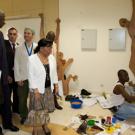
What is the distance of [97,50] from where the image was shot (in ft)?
15.2

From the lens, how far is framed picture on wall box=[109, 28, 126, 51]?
4379 mm

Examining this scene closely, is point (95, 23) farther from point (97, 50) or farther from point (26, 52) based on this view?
point (26, 52)

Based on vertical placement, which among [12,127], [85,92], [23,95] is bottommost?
[12,127]

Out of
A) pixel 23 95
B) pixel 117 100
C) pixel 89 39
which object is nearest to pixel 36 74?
pixel 23 95

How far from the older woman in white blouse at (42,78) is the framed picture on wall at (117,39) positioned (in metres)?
2.10

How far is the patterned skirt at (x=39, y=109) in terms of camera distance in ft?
8.55

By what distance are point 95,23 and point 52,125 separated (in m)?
2.42

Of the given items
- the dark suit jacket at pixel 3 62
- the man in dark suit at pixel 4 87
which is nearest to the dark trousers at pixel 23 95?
the man in dark suit at pixel 4 87

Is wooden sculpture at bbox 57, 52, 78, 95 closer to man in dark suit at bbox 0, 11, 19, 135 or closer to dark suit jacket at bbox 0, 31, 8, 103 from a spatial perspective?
man in dark suit at bbox 0, 11, 19, 135

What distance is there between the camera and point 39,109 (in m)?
2.62

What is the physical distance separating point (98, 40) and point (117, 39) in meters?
0.40

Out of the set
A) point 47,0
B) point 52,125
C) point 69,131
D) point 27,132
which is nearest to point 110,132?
point 69,131

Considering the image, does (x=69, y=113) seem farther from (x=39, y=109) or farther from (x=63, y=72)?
(x=63, y=72)

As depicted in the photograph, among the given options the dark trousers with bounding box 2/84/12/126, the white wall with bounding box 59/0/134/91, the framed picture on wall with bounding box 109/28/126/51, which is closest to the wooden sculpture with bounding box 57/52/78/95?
the white wall with bounding box 59/0/134/91
